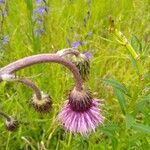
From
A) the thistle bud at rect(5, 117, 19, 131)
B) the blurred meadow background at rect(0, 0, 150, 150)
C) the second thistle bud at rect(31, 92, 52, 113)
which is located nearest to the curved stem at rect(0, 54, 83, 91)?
the second thistle bud at rect(31, 92, 52, 113)

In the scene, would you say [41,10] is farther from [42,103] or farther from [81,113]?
[81,113]

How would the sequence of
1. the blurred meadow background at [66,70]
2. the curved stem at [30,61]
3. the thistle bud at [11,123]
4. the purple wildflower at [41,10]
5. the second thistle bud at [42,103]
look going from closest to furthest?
the curved stem at [30,61]
the second thistle bud at [42,103]
the thistle bud at [11,123]
the blurred meadow background at [66,70]
the purple wildflower at [41,10]

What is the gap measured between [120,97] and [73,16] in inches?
52.8

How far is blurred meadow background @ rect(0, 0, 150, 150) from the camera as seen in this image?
1.69m

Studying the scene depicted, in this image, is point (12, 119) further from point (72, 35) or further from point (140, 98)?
point (72, 35)

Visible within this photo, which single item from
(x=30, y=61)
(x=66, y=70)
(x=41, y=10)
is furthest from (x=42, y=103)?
(x=41, y=10)

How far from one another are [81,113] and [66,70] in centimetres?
69

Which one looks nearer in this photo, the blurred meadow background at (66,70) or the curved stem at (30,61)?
the curved stem at (30,61)

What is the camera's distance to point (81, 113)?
1.09m

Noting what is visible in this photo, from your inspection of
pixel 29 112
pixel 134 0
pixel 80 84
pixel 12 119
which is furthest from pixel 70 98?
pixel 134 0

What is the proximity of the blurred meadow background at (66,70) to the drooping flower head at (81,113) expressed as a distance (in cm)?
25

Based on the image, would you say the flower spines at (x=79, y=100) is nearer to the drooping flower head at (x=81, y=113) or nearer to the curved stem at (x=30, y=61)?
the drooping flower head at (x=81, y=113)

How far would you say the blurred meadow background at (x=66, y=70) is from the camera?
169cm

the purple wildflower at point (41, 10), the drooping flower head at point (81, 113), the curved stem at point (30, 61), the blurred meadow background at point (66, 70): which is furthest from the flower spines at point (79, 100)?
the purple wildflower at point (41, 10)
